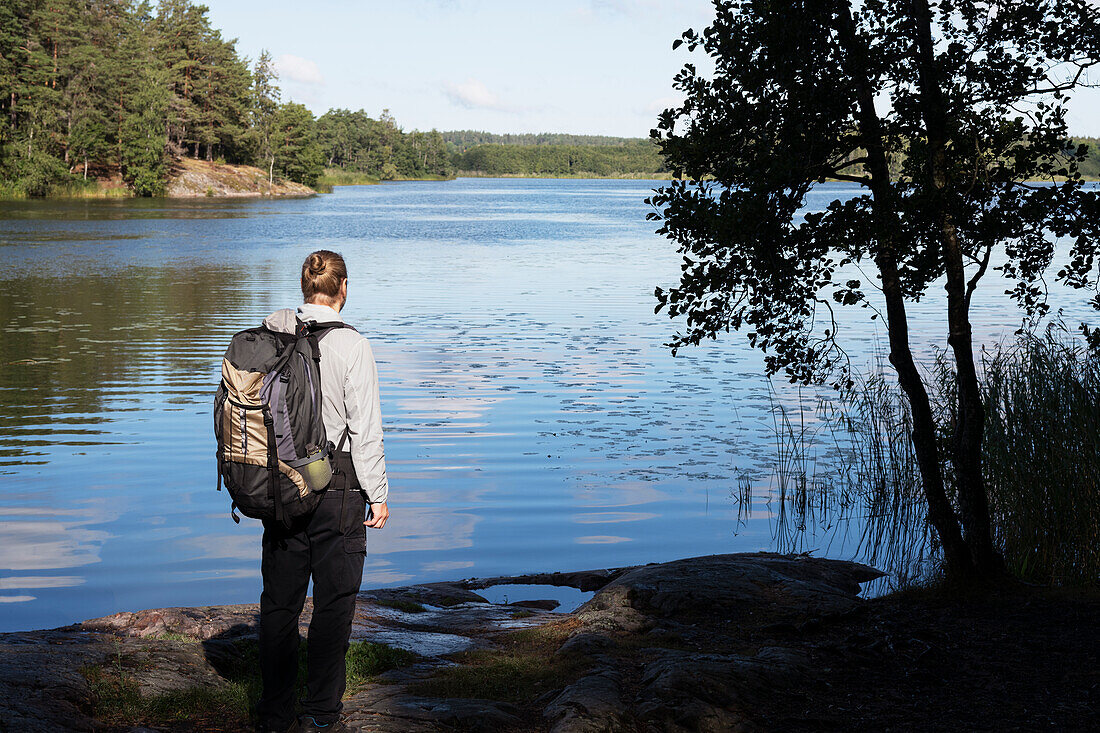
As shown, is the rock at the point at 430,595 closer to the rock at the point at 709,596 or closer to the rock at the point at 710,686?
the rock at the point at 709,596

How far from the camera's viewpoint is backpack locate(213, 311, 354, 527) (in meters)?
4.15

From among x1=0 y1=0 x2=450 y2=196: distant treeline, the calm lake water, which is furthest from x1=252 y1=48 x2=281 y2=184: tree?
the calm lake water

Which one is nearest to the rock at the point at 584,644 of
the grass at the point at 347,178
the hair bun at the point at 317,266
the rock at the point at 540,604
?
the rock at the point at 540,604

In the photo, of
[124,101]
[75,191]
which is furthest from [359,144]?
[75,191]

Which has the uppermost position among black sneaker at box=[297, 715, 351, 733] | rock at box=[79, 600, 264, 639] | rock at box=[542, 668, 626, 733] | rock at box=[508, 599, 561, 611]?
rock at box=[542, 668, 626, 733]

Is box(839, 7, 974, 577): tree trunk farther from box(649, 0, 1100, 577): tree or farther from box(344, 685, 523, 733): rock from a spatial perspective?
box(344, 685, 523, 733): rock

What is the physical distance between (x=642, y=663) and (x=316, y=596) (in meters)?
1.94

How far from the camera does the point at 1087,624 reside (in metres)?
5.88

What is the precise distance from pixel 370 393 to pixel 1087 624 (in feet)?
14.6

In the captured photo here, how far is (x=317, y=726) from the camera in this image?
443cm

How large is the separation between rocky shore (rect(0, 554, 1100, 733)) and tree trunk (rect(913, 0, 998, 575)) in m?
0.45

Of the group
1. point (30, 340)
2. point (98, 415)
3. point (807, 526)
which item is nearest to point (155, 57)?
point (30, 340)

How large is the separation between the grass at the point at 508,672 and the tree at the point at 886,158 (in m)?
2.18

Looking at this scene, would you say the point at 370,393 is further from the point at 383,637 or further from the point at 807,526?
the point at 807,526
